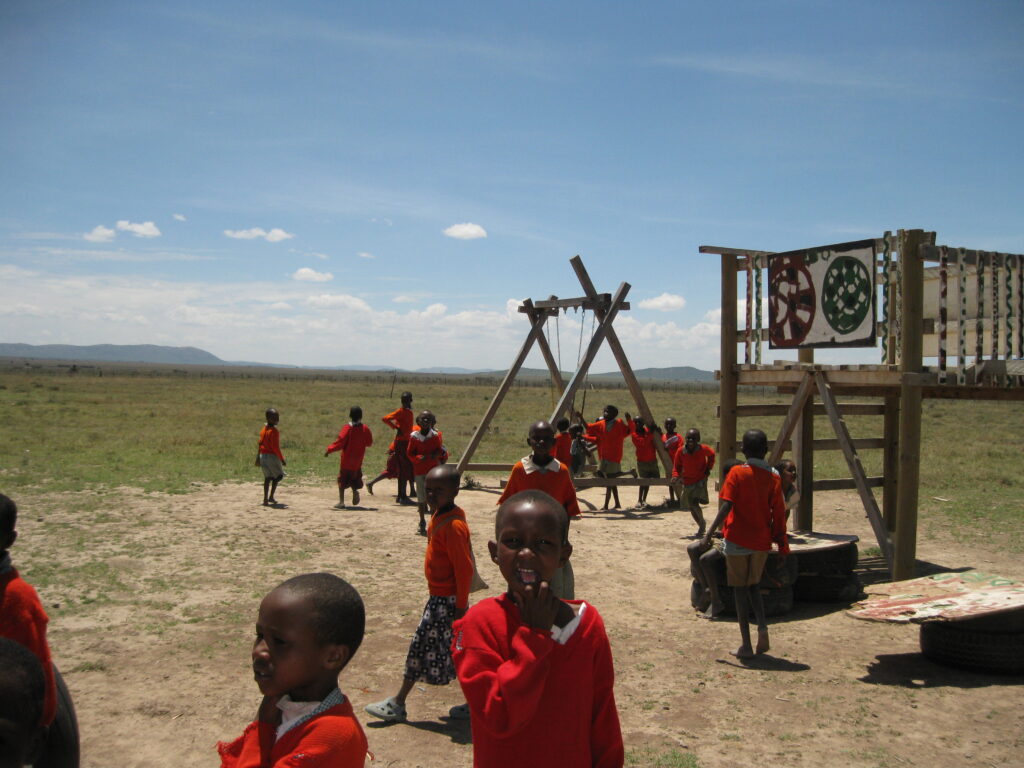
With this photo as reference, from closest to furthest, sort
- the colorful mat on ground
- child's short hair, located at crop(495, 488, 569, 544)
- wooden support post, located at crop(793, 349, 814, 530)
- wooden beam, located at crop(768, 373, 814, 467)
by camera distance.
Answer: child's short hair, located at crop(495, 488, 569, 544), the colorful mat on ground, wooden beam, located at crop(768, 373, 814, 467), wooden support post, located at crop(793, 349, 814, 530)

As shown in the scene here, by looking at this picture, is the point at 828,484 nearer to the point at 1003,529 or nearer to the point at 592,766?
the point at 1003,529

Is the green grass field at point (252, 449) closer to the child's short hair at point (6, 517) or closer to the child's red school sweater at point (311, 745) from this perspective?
the child's red school sweater at point (311, 745)

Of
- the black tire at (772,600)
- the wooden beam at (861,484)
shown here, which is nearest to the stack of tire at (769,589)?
the black tire at (772,600)

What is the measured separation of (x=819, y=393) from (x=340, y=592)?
7112 mm

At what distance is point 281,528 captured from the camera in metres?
10.1

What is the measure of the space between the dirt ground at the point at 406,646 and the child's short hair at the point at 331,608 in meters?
2.47

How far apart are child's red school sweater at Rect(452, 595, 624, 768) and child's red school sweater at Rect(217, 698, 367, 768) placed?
317 millimetres

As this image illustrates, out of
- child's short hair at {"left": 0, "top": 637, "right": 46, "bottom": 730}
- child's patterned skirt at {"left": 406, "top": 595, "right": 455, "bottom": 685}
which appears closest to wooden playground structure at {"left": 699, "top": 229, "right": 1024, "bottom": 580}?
child's patterned skirt at {"left": 406, "top": 595, "right": 455, "bottom": 685}

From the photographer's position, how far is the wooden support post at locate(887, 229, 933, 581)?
23.7ft

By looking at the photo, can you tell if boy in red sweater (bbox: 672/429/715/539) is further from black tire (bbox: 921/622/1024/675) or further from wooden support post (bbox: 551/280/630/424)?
black tire (bbox: 921/622/1024/675)

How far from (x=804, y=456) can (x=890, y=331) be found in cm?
245

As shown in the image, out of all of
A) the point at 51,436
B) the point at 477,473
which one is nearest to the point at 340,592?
the point at 477,473

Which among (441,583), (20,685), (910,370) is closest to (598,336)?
(910,370)

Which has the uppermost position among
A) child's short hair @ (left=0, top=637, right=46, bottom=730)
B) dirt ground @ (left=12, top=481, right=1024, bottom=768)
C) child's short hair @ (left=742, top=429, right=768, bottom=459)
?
child's short hair @ (left=742, top=429, right=768, bottom=459)
